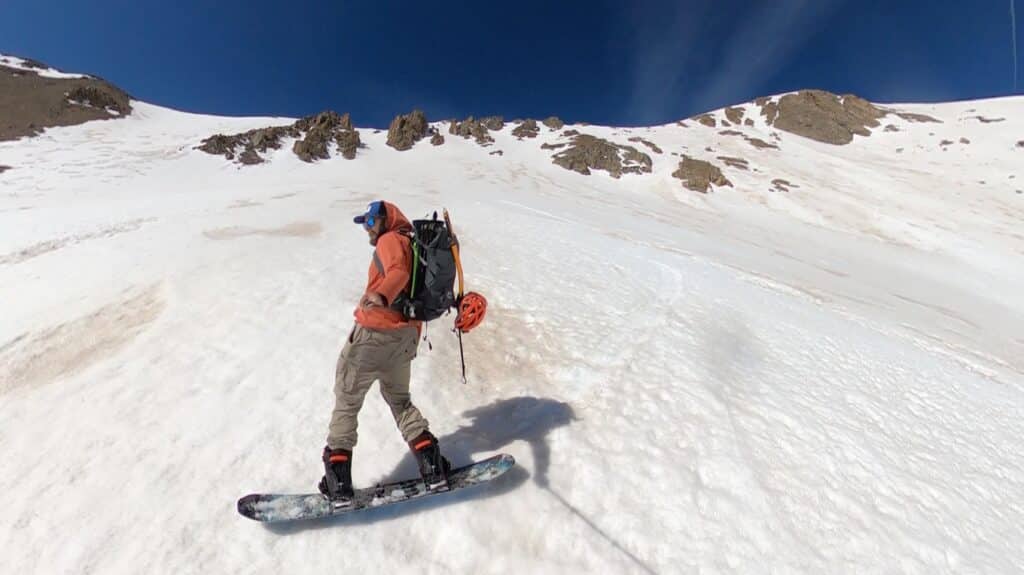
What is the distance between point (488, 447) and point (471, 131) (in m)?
67.8

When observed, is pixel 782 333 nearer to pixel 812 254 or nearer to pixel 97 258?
pixel 97 258

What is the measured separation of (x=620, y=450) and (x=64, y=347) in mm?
8724

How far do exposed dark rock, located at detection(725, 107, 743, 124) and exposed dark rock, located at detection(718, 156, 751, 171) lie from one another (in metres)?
34.6

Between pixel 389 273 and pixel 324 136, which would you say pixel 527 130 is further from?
pixel 389 273

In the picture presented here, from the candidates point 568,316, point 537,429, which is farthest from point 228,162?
point 537,429

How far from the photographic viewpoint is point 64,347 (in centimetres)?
704

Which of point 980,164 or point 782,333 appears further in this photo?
point 980,164

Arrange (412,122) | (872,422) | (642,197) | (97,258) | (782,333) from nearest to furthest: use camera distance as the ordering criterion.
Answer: (872,422) < (782,333) < (97,258) < (642,197) < (412,122)

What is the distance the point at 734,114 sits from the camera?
89375mm

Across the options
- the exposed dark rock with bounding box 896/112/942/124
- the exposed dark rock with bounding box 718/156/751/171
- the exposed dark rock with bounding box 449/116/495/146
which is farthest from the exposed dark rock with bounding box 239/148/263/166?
the exposed dark rock with bounding box 896/112/942/124

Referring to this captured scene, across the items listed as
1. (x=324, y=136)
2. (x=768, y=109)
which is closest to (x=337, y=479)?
(x=324, y=136)

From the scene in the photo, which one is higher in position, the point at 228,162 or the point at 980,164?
the point at 980,164

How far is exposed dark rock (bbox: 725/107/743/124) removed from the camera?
87206 mm

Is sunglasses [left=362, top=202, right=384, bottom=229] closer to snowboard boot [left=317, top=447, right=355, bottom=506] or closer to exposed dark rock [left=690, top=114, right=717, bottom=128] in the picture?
snowboard boot [left=317, top=447, right=355, bottom=506]
